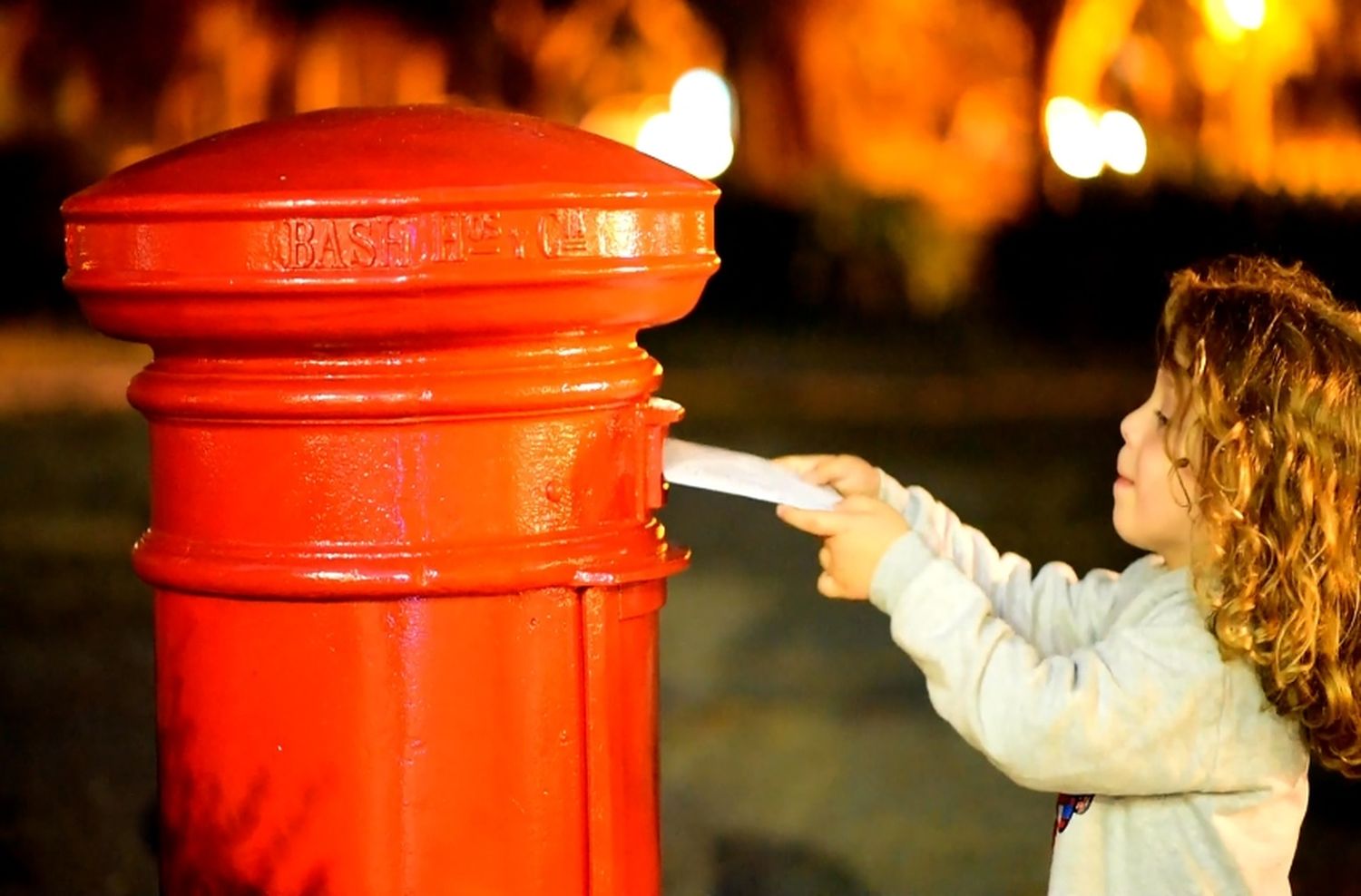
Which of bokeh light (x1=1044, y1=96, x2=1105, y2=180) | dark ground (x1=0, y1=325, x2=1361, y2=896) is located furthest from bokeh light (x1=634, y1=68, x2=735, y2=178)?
dark ground (x1=0, y1=325, x2=1361, y2=896)

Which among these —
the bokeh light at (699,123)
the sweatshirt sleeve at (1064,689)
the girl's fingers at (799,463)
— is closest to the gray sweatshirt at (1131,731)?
the sweatshirt sleeve at (1064,689)

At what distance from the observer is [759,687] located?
5.44 metres

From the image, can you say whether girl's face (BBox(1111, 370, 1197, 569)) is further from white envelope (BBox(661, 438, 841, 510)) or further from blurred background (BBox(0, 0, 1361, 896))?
blurred background (BBox(0, 0, 1361, 896))

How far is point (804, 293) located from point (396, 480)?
13.1 metres

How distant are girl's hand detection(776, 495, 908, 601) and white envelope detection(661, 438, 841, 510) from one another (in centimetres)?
1

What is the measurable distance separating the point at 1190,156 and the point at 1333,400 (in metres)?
10.8

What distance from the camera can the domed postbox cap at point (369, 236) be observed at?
6.11 ft

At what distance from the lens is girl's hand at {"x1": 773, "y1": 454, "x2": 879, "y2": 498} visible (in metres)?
2.57

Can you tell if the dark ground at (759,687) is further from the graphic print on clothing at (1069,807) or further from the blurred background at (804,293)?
the graphic print on clothing at (1069,807)

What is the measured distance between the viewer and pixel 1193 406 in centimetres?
237

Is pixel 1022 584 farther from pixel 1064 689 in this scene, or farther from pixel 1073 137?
pixel 1073 137

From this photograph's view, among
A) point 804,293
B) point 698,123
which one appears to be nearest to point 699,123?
point 698,123

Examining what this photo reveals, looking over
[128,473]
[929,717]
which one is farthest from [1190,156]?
[929,717]

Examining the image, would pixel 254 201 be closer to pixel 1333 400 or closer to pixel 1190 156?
pixel 1333 400
